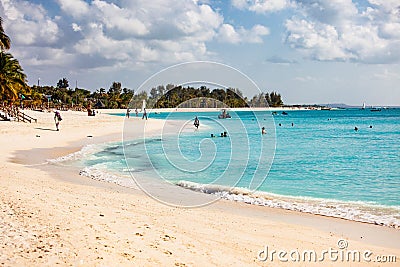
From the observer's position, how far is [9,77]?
4234 cm

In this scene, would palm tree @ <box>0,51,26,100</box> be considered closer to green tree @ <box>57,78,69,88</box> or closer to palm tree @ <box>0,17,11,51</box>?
palm tree @ <box>0,17,11,51</box>

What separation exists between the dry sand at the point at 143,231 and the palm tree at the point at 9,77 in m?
31.8

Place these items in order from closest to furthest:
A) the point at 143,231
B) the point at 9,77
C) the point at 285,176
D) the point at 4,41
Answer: the point at 143,231 → the point at 285,176 → the point at 4,41 → the point at 9,77

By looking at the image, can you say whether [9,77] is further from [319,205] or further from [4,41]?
[319,205]

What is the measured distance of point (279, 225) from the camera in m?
9.16

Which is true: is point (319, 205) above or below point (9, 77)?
below

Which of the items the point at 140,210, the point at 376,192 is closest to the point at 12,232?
the point at 140,210

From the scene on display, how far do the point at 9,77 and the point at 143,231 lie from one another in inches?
1612

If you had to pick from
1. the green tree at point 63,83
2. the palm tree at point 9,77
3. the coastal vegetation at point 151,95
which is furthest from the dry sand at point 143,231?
the green tree at point 63,83

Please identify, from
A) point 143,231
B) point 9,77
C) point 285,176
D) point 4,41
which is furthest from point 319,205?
point 9,77

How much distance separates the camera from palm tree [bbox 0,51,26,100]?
134ft

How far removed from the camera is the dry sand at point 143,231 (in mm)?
5898

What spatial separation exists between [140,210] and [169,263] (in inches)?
152

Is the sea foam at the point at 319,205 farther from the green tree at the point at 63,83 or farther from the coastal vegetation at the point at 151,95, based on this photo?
the green tree at the point at 63,83
